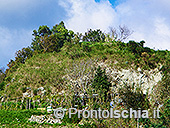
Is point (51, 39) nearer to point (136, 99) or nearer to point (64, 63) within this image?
point (64, 63)

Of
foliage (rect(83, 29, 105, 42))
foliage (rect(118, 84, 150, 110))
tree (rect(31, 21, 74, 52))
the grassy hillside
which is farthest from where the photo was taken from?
foliage (rect(83, 29, 105, 42))

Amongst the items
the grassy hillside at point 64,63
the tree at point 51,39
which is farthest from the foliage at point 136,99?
the tree at point 51,39

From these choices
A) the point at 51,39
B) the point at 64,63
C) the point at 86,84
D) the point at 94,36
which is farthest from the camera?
the point at 94,36

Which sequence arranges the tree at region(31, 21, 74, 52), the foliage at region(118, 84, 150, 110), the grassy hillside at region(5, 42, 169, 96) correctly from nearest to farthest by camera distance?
1. the foliage at region(118, 84, 150, 110)
2. the grassy hillside at region(5, 42, 169, 96)
3. the tree at region(31, 21, 74, 52)

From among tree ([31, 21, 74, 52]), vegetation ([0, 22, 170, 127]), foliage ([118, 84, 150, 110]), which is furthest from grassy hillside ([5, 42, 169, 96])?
foliage ([118, 84, 150, 110])

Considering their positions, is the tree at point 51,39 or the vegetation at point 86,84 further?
the tree at point 51,39

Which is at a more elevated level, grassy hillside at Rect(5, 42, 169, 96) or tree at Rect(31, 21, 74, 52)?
tree at Rect(31, 21, 74, 52)

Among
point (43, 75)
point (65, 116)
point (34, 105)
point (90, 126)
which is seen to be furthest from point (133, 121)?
point (43, 75)

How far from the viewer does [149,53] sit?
9352 mm

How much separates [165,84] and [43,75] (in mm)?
7183

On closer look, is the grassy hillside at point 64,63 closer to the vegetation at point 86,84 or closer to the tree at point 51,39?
the vegetation at point 86,84

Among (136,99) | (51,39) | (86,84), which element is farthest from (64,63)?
(136,99)

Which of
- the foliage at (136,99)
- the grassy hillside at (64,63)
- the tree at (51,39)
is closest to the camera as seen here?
the foliage at (136,99)

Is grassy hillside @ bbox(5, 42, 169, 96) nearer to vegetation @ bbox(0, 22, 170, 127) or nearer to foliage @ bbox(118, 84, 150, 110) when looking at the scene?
vegetation @ bbox(0, 22, 170, 127)
